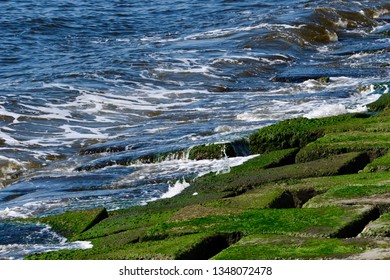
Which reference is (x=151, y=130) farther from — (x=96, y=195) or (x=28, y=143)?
(x=96, y=195)

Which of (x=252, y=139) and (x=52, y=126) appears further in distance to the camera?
(x=52, y=126)

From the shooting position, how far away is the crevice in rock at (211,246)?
7008 mm

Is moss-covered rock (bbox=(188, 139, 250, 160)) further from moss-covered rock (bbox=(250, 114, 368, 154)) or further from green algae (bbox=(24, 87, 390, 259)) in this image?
green algae (bbox=(24, 87, 390, 259))

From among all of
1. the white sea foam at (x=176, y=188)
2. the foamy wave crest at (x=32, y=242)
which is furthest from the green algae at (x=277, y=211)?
the white sea foam at (x=176, y=188)

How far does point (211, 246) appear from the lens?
289 inches

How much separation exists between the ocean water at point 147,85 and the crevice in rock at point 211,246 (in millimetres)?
1783

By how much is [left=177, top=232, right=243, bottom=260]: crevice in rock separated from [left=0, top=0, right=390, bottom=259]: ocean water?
178 centimetres

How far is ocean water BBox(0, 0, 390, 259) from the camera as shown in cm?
1212

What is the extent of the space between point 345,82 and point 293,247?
12.4 meters

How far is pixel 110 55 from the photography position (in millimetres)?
24703

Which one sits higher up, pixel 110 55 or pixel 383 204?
pixel 383 204

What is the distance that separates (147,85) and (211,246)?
44.8ft

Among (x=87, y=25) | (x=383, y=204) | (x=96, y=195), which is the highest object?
(x=383, y=204)
